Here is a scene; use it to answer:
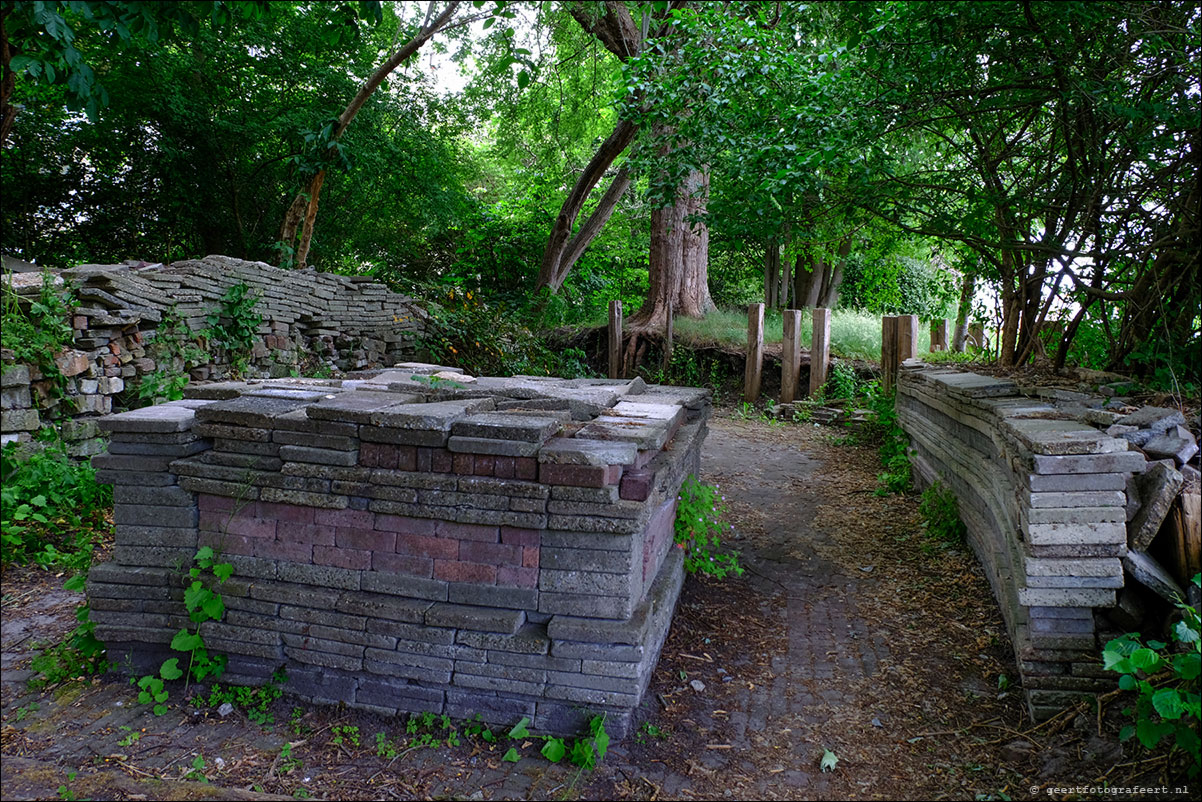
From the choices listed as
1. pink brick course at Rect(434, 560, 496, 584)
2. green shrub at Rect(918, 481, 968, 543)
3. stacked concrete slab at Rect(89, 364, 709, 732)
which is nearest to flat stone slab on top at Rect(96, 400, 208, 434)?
stacked concrete slab at Rect(89, 364, 709, 732)

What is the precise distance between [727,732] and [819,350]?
9.05 metres

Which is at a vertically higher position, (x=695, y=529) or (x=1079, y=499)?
(x=1079, y=499)

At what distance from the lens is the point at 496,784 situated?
9.76 feet

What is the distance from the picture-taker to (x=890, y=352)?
420 inches

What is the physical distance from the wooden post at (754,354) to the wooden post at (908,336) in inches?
89.1

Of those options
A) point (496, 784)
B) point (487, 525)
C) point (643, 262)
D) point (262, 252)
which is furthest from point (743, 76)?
point (643, 262)

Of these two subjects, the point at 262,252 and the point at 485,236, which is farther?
the point at 485,236

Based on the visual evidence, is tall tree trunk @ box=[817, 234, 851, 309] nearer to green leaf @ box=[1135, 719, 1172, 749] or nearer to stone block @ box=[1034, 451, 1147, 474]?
stone block @ box=[1034, 451, 1147, 474]

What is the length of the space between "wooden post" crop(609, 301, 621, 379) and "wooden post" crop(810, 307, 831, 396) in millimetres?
3275

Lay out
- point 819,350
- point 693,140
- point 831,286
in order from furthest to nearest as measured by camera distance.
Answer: point 831,286, point 819,350, point 693,140

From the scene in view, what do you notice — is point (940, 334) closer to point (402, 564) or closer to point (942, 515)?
point (942, 515)

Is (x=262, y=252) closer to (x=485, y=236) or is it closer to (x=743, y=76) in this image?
(x=485, y=236)

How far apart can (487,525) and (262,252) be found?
1024 centimetres

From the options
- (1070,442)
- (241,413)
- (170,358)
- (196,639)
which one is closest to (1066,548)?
(1070,442)
